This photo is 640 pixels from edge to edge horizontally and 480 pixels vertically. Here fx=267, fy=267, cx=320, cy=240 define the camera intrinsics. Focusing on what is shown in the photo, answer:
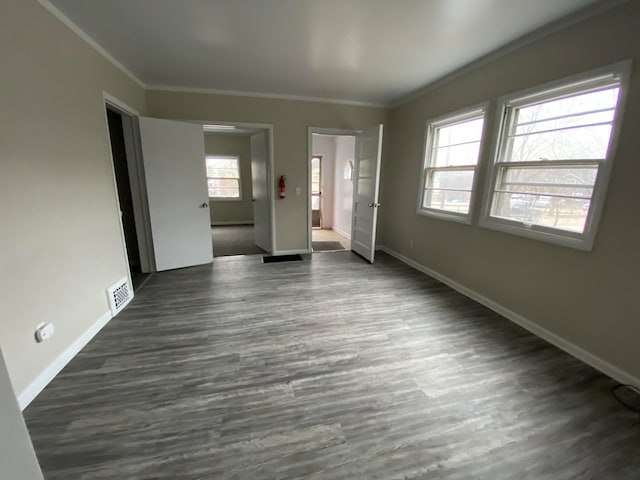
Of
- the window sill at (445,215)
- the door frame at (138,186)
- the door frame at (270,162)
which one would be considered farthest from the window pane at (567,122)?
the door frame at (138,186)

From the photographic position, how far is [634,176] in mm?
1781

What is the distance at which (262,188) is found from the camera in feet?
15.3

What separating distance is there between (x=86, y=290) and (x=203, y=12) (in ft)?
8.02

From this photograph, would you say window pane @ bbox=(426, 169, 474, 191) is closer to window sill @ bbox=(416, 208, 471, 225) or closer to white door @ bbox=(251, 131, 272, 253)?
window sill @ bbox=(416, 208, 471, 225)

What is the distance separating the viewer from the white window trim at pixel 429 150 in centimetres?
291

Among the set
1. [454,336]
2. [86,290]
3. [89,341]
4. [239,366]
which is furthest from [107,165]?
[454,336]

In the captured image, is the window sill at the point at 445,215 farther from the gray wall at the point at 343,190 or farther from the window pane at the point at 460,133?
the gray wall at the point at 343,190

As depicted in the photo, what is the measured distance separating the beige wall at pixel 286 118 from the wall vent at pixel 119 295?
224 cm

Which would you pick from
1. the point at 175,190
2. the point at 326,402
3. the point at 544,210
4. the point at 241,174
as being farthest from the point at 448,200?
the point at 241,174

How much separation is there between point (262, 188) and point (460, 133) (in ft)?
10.2

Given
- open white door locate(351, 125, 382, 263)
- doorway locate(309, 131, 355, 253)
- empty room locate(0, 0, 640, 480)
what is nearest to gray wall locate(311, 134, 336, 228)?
doorway locate(309, 131, 355, 253)

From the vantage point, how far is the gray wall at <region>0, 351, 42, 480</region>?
0.78 m

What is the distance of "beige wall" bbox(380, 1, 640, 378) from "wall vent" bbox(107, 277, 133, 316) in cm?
378

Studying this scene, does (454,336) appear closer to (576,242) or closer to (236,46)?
(576,242)
